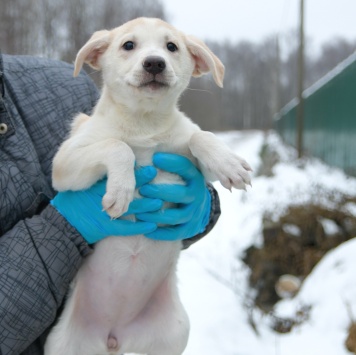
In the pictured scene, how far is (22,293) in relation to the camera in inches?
78.0

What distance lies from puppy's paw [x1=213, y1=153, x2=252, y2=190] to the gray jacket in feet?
2.29

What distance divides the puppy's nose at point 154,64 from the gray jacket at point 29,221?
0.49 meters

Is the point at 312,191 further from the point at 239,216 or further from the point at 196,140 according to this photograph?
the point at 196,140

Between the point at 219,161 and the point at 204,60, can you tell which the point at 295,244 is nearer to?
the point at 204,60

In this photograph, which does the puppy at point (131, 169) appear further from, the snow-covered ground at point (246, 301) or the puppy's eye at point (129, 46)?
the snow-covered ground at point (246, 301)

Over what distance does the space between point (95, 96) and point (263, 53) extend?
6960cm

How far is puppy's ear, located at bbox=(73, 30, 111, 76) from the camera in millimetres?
2418

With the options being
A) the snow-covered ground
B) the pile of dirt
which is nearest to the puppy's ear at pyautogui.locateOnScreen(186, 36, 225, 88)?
the snow-covered ground

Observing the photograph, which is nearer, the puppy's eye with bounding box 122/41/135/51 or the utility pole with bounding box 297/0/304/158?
the puppy's eye with bounding box 122/41/135/51

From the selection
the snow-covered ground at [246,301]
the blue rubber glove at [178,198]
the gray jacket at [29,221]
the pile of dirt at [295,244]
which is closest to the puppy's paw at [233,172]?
the blue rubber glove at [178,198]

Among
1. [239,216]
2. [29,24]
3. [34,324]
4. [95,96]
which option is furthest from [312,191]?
[29,24]

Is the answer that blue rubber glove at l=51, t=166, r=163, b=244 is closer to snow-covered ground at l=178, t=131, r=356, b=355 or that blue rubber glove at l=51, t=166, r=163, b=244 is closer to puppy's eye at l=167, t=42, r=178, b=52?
puppy's eye at l=167, t=42, r=178, b=52

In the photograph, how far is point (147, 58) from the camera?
225cm

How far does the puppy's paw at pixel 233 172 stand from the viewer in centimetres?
214
